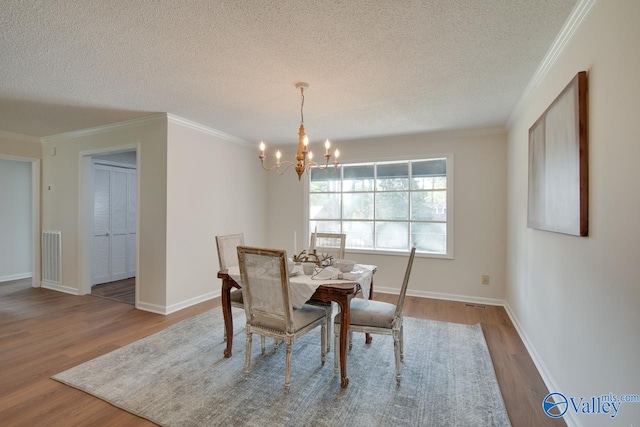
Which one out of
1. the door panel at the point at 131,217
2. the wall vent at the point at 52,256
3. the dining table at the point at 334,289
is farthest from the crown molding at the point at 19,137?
the dining table at the point at 334,289

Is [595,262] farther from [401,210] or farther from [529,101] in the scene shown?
[401,210]

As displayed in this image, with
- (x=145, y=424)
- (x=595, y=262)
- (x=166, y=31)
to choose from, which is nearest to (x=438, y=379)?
(x=595, y=262)

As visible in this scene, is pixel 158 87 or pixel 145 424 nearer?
pixel 145 424

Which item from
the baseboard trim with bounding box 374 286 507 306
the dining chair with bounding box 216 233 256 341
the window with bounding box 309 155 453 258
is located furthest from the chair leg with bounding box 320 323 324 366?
the window with bounding box 309 155 453 258

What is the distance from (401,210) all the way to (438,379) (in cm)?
274

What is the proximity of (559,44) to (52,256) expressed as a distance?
6.66 meters

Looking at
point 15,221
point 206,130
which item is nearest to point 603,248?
point 206,130

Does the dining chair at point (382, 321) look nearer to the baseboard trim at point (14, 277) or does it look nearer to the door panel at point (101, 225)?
the door panel at point (101, 225)

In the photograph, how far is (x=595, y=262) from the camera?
1.57 meters

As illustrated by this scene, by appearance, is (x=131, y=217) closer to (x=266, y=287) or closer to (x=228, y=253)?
(x=228, y=253)

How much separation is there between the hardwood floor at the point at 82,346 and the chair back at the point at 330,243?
1219mm

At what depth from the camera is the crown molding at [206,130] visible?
3.72 meters

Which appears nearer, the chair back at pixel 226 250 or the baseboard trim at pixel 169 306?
the chair back at pixel 226 250

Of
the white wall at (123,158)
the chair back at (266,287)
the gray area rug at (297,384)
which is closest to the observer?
the gray area rug at (297,384)
